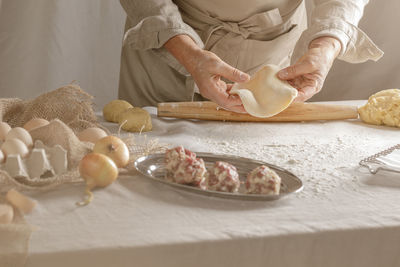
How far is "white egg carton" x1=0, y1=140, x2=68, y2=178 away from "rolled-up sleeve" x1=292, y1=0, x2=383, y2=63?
0.90 metres

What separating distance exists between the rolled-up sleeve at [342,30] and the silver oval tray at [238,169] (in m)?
0.68

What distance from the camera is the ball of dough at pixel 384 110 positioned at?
55.7 inches

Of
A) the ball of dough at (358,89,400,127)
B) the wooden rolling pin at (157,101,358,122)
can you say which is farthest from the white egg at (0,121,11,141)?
the ball of dough at (358,89,400,127)

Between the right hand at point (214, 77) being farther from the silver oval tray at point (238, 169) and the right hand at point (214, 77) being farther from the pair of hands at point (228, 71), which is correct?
the silver oval tray at point (238, 169)

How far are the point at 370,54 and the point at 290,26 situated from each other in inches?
10.9

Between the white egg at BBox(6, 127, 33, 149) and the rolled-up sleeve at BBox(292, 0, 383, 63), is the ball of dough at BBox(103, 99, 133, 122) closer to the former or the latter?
the white egg at BBox(6, 127, 33, 149)

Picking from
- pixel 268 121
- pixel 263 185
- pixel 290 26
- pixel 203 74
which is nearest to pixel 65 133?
pixel 263 185

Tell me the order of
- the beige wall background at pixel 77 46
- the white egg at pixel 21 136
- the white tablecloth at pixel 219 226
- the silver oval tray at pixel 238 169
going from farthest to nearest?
the beige wall background at pixel 77 46
the white egg at pixel 21 136
the silver oval tray at pixel 238 169
the white tablecloth at pixel 219 226

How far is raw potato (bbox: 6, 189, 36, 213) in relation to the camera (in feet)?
2.28

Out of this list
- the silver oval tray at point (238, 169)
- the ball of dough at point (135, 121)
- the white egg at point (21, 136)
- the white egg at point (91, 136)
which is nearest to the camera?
the silver oval tray at point (238, 169)

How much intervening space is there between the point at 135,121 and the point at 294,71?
0.43m

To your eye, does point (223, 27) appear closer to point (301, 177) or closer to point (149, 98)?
point (149, 98)

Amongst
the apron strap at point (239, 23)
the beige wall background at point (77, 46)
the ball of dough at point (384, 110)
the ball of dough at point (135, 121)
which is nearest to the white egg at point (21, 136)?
the ball of dough at point (135, 121)

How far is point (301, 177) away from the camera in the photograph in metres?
0.95
